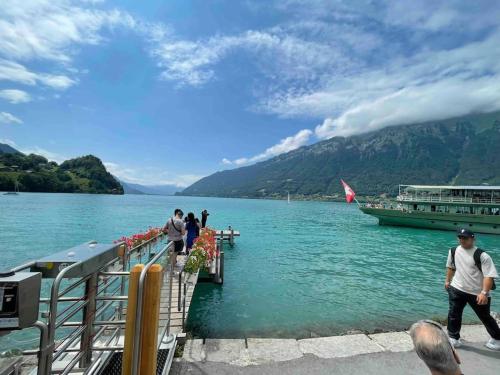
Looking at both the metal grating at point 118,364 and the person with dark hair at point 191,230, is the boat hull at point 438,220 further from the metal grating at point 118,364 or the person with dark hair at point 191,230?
the metal grating at point 118,364

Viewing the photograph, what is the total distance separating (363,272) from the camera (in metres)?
18.6

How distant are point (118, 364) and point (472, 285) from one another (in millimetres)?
6324

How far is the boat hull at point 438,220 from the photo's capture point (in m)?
44.3

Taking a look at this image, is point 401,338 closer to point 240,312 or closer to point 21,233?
point 240,312

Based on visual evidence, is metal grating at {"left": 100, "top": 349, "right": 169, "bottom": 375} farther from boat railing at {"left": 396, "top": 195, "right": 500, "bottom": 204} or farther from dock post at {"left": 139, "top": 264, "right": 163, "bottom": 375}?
boat railing at {"left": 396, "top": 195, "right": 500, "bottom": 204}

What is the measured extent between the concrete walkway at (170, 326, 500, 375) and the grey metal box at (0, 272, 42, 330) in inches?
125

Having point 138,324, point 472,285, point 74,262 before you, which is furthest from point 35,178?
point 472,285

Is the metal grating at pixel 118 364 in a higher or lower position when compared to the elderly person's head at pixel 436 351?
lower

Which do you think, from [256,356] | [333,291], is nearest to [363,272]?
[333,291]

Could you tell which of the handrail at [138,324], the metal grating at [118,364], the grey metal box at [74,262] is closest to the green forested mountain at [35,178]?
the metal grating at [118,364]

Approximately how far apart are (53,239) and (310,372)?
32.7 metres

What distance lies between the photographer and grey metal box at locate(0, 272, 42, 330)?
7.02ft

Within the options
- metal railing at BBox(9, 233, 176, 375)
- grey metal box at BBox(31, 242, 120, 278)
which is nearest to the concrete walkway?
metal railing at BBox(9, 233, 176, 375)

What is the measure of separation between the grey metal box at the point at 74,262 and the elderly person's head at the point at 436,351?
129 inches
